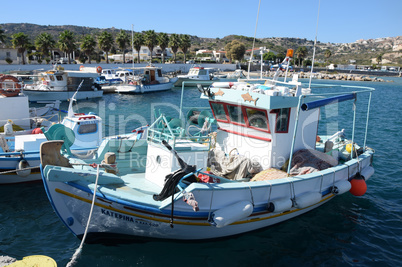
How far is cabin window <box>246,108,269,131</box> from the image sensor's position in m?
8.93

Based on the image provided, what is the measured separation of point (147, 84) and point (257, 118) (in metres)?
39.8

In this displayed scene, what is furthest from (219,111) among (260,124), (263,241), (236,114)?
(263,241)

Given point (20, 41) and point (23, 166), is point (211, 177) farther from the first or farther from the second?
point (20, 41)

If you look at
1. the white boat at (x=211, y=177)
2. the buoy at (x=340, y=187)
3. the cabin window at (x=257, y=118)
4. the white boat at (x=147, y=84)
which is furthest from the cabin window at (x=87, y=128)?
the white boat at (x=147, y=84)

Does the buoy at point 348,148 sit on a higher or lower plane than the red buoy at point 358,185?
higher

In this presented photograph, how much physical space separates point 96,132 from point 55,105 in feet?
41.6

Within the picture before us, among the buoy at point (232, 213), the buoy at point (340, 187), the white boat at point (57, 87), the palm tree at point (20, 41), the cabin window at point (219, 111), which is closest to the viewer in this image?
the buoy at point (232, 213)

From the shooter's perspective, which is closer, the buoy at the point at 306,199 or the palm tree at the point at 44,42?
the buoy at the point at 306,199

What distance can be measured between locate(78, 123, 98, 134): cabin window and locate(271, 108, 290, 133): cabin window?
30.0 ft

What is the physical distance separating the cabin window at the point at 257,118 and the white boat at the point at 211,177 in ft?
0.11

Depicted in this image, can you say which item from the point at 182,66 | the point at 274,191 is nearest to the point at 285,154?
the point at 274,191

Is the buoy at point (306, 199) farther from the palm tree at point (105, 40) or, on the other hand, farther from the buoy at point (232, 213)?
the palm tree at point (105, 40)

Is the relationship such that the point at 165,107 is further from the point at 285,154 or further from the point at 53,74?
the point at 285,154

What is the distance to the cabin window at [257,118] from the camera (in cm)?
893
